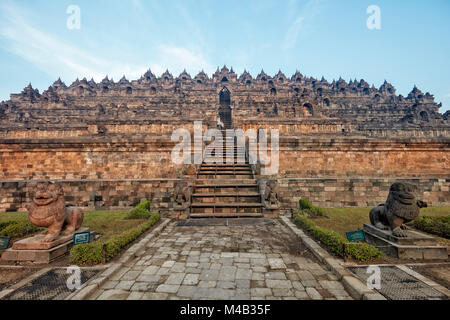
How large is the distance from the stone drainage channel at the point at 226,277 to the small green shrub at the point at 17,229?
9.80ft

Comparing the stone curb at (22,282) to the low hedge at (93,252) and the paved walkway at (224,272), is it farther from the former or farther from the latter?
the paved walkway at (224,272)

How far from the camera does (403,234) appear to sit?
454cm

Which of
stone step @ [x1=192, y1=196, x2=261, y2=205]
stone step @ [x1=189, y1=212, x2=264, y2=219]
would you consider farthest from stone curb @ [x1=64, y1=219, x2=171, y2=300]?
stone step @ [x1=192, y1=196, x2=261, y2=205]

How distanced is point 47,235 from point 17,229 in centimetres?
225

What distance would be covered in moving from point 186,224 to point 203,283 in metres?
3.94

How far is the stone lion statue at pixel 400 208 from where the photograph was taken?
179 inches

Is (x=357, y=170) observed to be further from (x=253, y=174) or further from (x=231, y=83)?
(x=231, y=83)

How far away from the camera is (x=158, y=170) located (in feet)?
35.7

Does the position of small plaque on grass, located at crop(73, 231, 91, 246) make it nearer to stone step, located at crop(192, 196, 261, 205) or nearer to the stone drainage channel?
the stone drainage channel

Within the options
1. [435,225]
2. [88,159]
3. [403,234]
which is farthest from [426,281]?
[88,159]

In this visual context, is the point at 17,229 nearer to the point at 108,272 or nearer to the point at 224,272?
the point at 108,272

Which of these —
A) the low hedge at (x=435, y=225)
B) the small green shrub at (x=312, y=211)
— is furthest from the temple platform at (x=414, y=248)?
the small green shrub at (x=312, y=211)

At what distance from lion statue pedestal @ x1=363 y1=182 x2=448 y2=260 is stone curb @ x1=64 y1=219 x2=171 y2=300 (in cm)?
597
